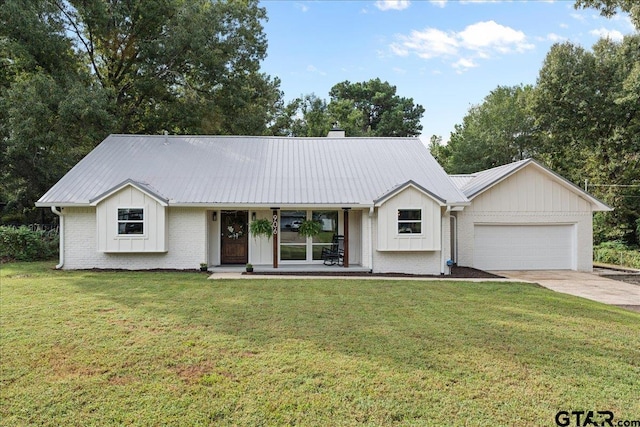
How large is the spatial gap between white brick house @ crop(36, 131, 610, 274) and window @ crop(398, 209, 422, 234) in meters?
0.03

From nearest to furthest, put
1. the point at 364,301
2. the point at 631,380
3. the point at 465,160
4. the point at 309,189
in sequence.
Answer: the point at 631,380, the point at 364,301, the point at 309,189, the point at 465,160

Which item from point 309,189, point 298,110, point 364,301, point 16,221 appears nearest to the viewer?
point 364,301

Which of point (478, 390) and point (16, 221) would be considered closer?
point (478, 390)

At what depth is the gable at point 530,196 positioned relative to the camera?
15.0m

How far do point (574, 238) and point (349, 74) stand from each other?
2941 centimetres

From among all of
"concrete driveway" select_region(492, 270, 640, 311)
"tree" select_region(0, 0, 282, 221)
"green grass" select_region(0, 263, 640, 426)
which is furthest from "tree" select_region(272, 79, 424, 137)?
"green grass" select_region(0, 263, 640, 426)

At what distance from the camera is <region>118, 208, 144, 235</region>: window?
12438 millimetres

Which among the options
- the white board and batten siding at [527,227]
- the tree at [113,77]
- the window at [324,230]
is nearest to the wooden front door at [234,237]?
the window at [324,230]

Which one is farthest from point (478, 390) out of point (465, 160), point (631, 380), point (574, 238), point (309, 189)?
point (465, 160)

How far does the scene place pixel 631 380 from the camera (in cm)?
431

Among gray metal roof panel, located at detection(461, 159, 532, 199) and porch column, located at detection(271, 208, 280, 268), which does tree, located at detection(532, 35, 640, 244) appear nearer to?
gray metal roof panel, located at detection(461, 159, 532, 199)

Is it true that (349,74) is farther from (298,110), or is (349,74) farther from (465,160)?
(465,160)

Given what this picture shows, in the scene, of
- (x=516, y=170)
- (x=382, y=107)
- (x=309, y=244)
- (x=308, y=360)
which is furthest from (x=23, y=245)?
(x=382, y=107)

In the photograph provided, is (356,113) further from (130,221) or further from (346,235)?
(130,221)
